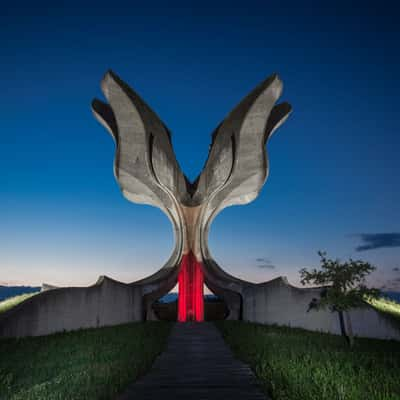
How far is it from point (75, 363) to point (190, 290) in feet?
34.9

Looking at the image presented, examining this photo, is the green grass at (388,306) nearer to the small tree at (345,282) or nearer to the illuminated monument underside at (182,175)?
the small tree at (345,282)

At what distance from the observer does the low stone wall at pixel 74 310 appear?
10.5 metres

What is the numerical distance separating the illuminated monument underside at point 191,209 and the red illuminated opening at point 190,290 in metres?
0.05

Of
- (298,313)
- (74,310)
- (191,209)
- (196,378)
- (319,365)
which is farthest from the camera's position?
(191,209)

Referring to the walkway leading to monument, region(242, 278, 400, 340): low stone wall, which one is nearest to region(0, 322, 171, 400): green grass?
the walkway leading to monument

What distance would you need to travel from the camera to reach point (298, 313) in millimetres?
14094

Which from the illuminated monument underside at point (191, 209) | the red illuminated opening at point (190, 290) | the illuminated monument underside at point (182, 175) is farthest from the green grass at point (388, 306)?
the red illuminated opening at point (190, 290)

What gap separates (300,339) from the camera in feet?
34.9

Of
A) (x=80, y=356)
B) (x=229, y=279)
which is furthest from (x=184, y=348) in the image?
(x=229, y=279)

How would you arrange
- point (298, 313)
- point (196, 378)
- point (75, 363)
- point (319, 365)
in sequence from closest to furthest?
1. point (196, 378)
2. point (319, 365)
3. point (75, 363)
4. point (298, 313)

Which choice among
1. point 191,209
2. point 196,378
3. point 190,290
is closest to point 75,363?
point 196,378

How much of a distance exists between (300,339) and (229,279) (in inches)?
286

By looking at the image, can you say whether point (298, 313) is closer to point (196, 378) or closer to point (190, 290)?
point (190, 290)

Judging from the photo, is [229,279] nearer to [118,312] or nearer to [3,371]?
[118,312]
